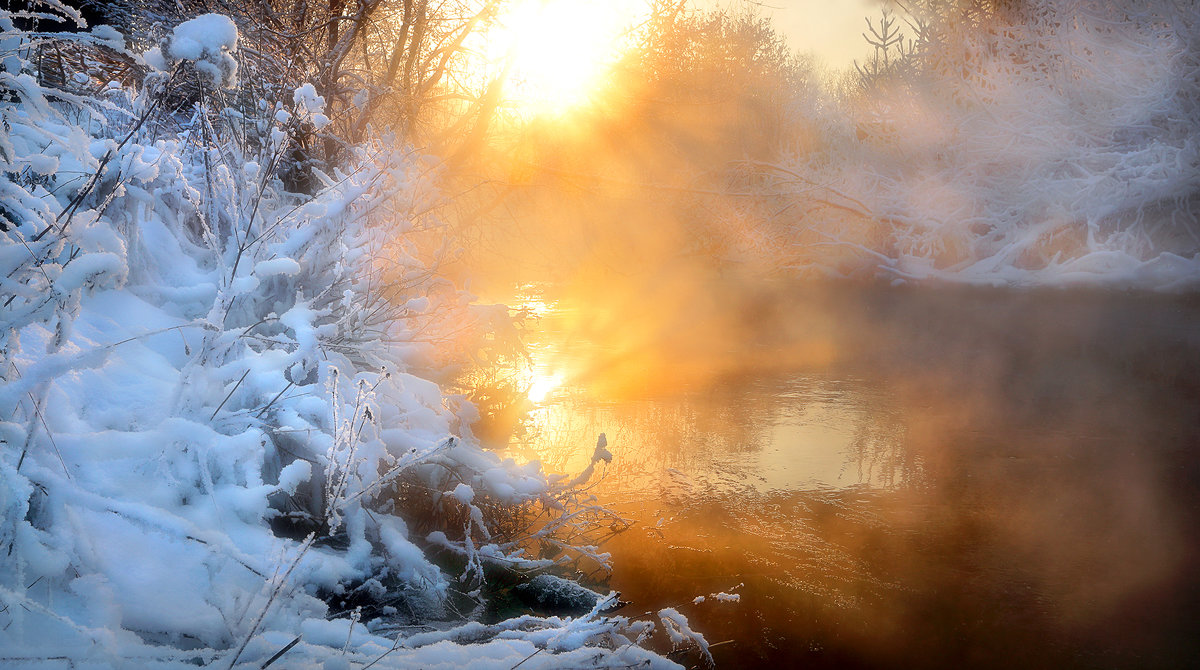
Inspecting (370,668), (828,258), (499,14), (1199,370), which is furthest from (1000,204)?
(370,668)

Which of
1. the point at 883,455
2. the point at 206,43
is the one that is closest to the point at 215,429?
the point at 206,43

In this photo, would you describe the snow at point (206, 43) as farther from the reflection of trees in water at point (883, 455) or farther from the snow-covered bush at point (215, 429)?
the reflection of trees in water at point (883, 455)

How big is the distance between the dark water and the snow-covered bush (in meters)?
0.90

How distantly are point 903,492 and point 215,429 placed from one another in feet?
16.4

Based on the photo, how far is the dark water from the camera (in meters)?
4.37

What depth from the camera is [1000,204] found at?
67.7ft

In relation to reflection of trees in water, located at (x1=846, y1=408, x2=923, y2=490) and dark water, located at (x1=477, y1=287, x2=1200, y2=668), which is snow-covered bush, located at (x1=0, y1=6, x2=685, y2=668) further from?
reflection of trees in water, located at (x1=846, y1=408, x2=923, y2=490)

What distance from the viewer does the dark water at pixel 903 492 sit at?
4.37 meters

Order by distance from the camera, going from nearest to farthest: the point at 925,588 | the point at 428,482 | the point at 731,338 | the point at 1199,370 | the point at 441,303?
the point at 925,588
the point at 428,482
the point at 441,303
the point at 1199,370
the point at 731,338

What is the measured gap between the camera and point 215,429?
388cm

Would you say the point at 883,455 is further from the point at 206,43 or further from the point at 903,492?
the point at 206,43

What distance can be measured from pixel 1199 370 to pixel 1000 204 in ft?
36.2

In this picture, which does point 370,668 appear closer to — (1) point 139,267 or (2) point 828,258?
(1) point 139,267

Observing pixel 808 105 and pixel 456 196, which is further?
pixel 808 105
